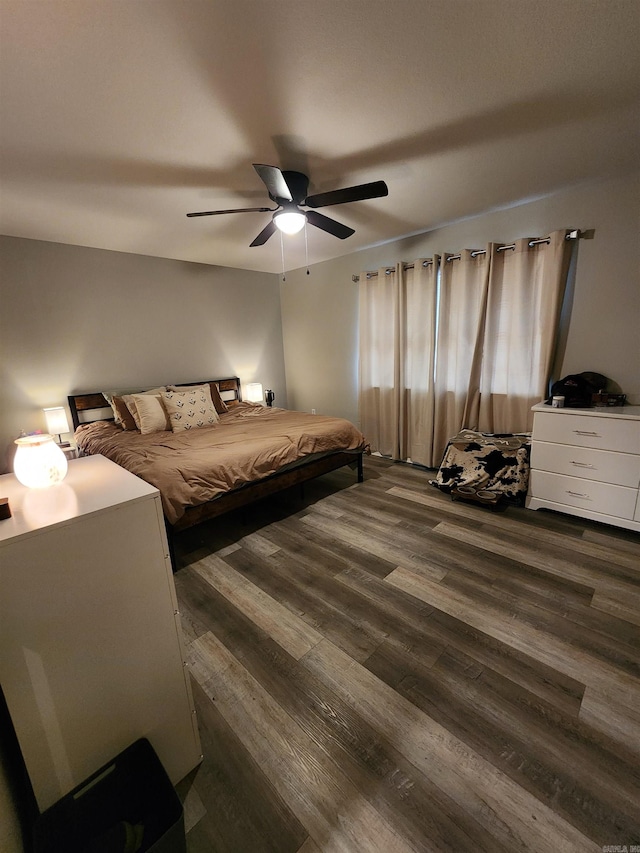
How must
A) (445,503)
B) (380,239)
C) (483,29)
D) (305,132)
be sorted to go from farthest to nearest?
(380,239) → (445,503) → (305,132) → (483,29)

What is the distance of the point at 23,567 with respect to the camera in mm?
818

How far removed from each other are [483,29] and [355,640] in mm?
2645

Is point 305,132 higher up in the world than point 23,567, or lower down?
higher up

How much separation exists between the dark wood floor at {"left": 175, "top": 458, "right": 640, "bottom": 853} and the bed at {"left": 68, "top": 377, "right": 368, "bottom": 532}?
1.47 feet

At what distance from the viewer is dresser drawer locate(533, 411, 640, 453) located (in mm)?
2324

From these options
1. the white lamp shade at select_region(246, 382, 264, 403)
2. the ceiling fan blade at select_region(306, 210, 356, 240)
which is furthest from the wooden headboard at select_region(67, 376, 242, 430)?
the ceiling fan blade at select_region(306, 210, 356, 240)

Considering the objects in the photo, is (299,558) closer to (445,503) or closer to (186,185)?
(445,503)

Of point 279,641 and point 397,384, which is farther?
point 397,384

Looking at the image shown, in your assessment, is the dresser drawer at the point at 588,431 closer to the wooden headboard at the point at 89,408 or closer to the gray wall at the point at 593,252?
the gray wall at the point at 593,252

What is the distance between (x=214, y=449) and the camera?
269 centimetres

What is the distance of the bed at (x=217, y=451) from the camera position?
2.26 metres

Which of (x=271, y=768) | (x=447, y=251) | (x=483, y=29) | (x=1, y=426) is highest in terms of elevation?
(x=483, y=29)

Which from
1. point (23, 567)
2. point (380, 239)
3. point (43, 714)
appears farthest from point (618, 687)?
point (380, 239)

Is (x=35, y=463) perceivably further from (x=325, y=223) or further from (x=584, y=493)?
(x=584, y=493)
